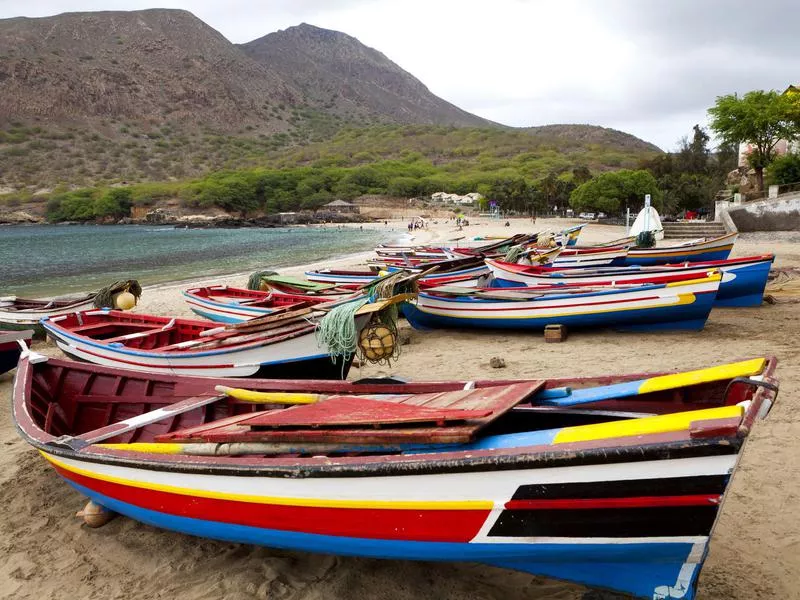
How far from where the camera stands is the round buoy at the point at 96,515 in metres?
4.46

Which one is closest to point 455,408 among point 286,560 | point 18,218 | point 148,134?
point 286,560

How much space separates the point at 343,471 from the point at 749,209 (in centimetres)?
2880

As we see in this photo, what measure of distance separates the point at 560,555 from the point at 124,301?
11.4m

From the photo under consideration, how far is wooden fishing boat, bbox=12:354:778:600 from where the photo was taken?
8.24 feet

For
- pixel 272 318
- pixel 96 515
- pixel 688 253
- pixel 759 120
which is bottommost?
pixel 96 515

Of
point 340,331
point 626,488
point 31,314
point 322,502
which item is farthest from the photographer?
point 31,314

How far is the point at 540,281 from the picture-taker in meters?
12.1

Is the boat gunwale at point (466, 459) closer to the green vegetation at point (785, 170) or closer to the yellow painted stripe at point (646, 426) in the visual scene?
the yellow painted stripe at point (646, 426)

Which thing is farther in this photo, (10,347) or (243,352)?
(10,347)

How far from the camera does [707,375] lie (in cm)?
309

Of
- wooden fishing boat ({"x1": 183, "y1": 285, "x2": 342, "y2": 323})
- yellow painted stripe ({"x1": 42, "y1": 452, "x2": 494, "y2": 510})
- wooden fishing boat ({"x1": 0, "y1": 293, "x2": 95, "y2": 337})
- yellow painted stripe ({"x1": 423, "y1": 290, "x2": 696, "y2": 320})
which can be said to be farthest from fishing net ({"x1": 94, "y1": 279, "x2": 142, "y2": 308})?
yellow painted stripe ({"x1": 42, "y1": 452, "x2": 494, "y2": 510})

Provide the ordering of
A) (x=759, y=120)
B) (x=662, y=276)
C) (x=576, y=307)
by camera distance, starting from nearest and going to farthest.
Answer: (x=576, y=307), (x=662, y=276), (x=759, y=120)

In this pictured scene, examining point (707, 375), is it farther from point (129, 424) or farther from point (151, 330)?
point (151, 330)

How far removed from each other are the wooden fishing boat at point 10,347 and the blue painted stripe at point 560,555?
723 cm
